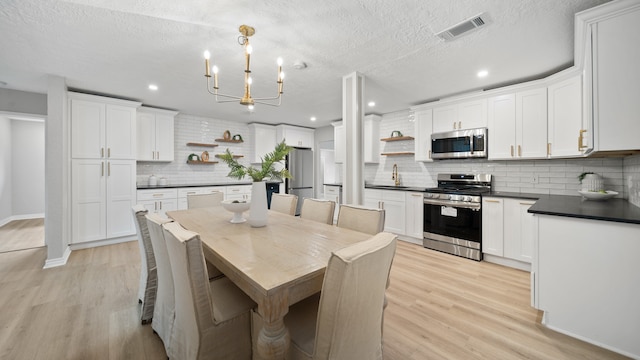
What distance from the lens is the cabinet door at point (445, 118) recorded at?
3885 mm

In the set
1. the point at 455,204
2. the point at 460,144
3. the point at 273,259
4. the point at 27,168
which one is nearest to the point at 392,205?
the point at 455,204

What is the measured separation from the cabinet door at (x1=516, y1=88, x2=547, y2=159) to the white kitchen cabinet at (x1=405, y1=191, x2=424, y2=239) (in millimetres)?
1428

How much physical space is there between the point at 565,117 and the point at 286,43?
10.7 feet

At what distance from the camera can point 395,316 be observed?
2.08 metres

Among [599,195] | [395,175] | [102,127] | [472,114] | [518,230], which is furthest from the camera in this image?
[395,175]

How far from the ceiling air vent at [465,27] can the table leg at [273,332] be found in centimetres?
237

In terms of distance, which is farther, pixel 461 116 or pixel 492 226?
pixel 461 116

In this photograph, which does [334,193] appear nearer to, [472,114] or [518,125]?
[472,114]

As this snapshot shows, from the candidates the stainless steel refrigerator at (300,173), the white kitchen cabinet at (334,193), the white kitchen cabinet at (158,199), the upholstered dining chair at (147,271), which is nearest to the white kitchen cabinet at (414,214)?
the white kitchen cabinet at (334,193)

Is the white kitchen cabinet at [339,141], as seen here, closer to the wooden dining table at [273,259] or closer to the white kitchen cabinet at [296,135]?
the white kitchen cabinet at [296,135]

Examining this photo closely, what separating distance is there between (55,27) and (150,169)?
3162 mm

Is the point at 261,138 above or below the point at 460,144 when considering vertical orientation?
above

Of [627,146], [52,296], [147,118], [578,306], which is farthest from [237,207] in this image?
[147,118]

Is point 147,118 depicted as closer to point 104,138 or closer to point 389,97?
point 104,138
